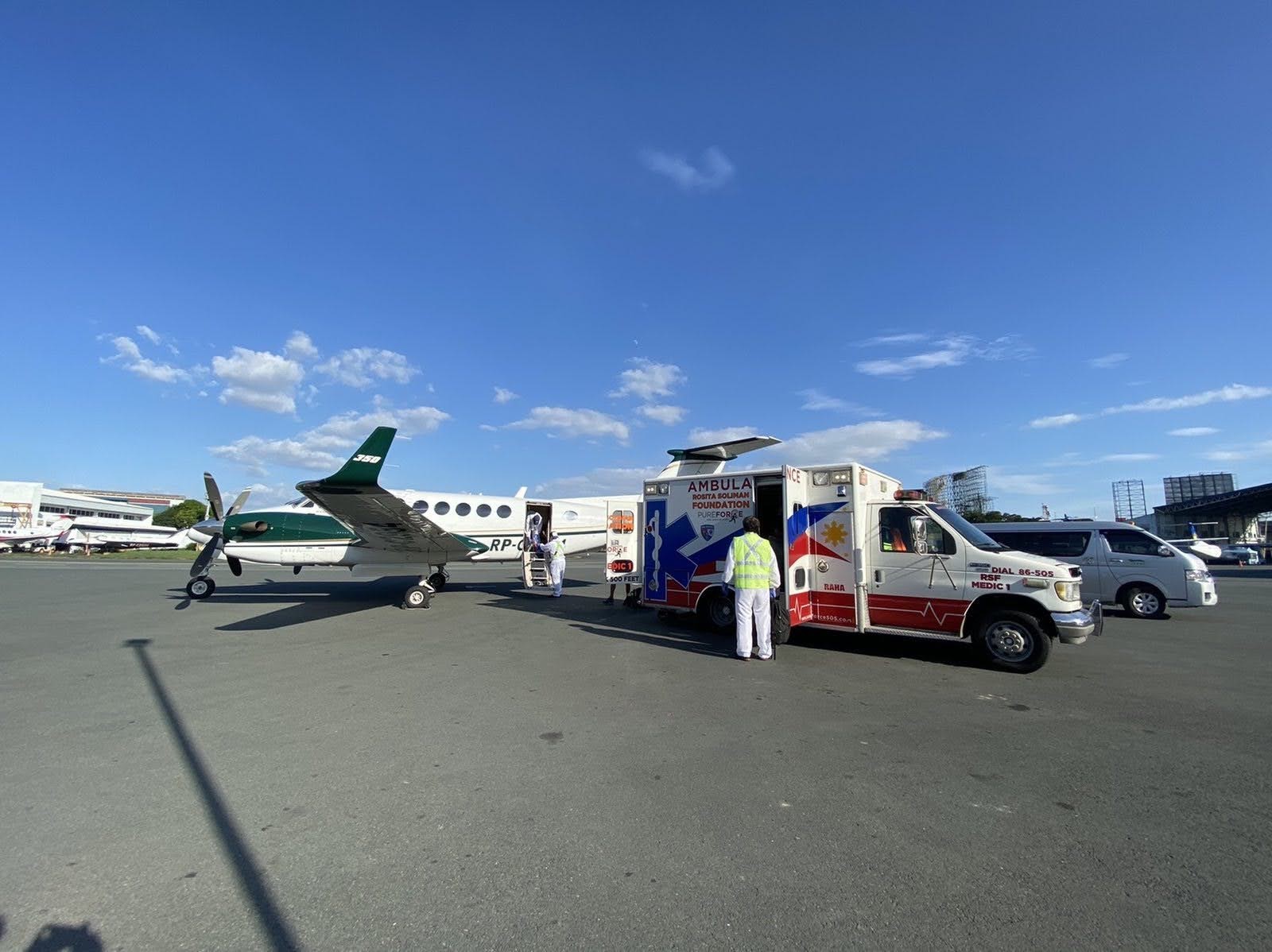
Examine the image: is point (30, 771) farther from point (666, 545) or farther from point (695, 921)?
point (666, 545)

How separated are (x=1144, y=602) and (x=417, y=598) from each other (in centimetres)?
1596

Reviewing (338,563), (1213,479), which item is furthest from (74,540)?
(1213,479)

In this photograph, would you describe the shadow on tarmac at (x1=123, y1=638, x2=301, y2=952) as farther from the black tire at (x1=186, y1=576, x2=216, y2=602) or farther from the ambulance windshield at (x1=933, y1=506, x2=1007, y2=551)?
the black tire at (x1=186, y1=576, x2=216, y2=602)

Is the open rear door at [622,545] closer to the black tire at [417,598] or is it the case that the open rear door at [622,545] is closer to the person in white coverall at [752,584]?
the person in white coverall at [752,584]

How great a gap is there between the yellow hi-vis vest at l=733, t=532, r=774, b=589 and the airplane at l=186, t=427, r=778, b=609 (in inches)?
142

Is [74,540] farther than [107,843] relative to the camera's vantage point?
Yes

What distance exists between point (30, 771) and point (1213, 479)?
14047 cm

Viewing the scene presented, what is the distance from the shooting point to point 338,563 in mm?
14859

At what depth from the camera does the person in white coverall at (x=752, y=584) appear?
7.90m

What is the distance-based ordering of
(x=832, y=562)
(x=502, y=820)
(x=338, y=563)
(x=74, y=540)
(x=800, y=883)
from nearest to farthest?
(x=800, y=883), (x=502, y=820), (x=832, y=562), (x=338, y=563), (x=74, y=540)

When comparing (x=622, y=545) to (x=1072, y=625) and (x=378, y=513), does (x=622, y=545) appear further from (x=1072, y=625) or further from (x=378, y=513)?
(x=1072, y=625)

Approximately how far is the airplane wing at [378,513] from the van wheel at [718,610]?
5.75m

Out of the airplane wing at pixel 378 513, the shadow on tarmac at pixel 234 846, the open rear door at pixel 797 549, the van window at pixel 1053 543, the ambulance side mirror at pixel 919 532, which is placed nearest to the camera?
the shadow on tarmac at pixel 234 846

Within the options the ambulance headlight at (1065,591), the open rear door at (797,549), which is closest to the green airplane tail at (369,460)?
the open rear door at (797,549)
